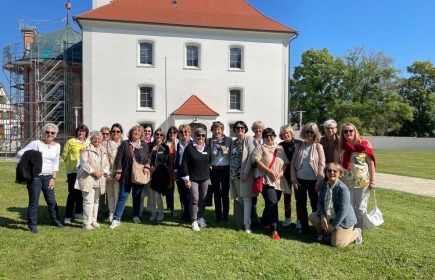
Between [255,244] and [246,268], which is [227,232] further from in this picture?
[246,268]

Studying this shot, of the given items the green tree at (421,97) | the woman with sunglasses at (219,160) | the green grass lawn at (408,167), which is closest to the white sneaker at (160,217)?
the woman with sunglasses at (219,160)

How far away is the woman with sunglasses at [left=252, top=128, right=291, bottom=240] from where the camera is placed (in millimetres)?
5340

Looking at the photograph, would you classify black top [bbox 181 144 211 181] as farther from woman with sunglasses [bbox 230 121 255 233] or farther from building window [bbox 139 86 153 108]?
building window [bbox 139 86 153 108]

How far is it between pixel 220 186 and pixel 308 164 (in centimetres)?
155

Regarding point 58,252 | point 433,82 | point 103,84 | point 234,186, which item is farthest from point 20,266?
point 433,82

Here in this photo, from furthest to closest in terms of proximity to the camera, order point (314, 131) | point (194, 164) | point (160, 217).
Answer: point (160, 217)
point (194, 164)
point (314, 131)

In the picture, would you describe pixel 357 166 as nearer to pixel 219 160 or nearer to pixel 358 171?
pixel 358 171

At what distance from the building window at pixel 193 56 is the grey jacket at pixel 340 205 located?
20312 millimetres

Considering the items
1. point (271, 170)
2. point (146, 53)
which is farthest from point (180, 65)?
point (271, 170)

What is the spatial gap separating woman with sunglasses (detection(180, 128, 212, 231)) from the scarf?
6.89 feet

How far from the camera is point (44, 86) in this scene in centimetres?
2441

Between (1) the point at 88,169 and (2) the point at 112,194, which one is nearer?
(1) the point at 88,169

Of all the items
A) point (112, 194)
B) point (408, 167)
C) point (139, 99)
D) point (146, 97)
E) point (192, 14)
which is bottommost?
point (408, 167)

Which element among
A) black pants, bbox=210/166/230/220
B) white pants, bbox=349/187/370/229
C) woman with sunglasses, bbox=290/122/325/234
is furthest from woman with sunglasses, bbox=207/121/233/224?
white pants, bbox=349/187/370/229
